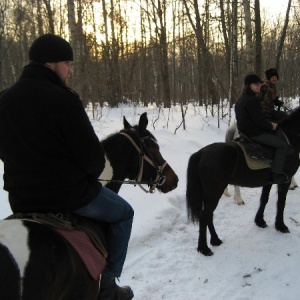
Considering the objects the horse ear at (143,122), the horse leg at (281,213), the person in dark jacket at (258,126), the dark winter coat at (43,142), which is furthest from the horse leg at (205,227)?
the dark winter coat at (43,142)

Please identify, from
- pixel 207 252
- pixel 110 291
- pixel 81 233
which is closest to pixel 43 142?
pixel 81 233

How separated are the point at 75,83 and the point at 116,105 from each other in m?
8.22

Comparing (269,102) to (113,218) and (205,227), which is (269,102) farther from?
(113,218)

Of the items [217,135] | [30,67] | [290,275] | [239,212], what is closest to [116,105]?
[217,135]

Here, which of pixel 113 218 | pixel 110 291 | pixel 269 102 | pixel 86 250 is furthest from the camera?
pixel 269 102

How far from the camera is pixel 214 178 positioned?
471 cm

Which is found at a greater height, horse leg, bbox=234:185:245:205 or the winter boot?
the winter boot

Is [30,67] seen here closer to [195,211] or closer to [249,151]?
[195,211]

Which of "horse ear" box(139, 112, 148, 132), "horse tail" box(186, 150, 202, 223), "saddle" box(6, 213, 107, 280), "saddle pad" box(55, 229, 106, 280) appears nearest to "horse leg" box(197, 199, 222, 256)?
"horse tail" box(186, 150, 202, 223)

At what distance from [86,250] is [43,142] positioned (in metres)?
0.77

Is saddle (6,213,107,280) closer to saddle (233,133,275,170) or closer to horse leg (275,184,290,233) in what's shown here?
saddle (233,133,275,170)

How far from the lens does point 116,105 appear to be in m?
17.6

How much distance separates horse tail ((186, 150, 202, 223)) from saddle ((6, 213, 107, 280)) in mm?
2561

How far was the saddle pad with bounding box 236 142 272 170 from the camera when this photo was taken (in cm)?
493
